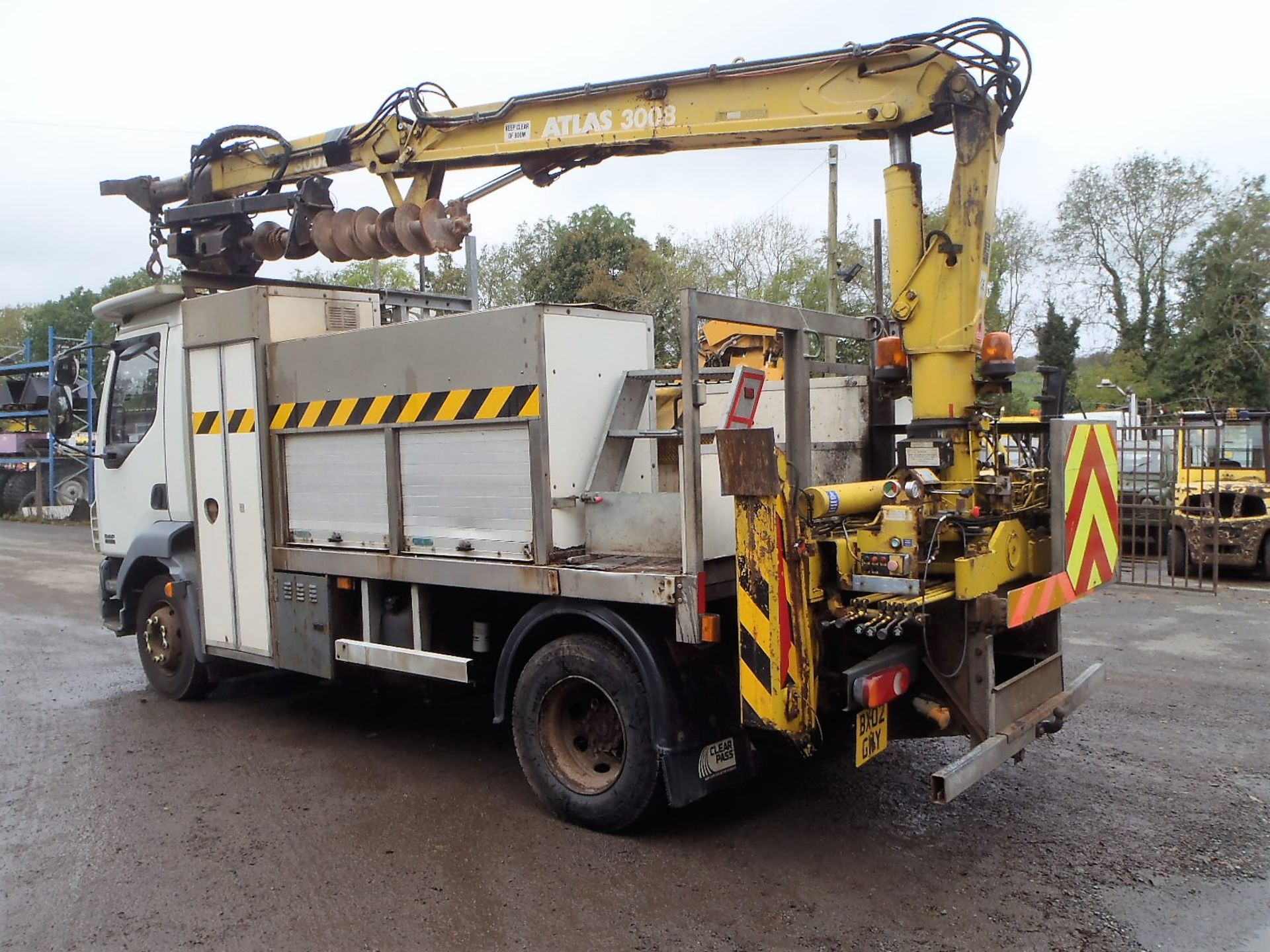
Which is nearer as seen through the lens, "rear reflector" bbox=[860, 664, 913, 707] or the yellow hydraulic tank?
"rear reflector" bbox=[860, 664, 913, 707]

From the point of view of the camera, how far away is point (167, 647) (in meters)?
7.09

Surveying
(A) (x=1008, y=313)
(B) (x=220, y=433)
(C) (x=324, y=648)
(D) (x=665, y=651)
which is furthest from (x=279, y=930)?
(A) (x=1008, y=313)

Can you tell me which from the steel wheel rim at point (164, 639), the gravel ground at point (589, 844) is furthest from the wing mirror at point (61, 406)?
the gravel ground at point (589, 844)

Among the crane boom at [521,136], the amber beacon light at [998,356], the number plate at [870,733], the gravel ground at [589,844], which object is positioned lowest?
the gravel ground at [589,844]

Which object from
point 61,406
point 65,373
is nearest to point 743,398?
point 65,373

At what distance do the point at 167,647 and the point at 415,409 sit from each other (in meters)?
3.20

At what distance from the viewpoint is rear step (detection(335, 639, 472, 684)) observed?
5.14 meters

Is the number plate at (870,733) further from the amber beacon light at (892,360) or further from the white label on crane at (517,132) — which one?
the white label on crane at (517,132)

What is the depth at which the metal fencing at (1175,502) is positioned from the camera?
1091 centimetres

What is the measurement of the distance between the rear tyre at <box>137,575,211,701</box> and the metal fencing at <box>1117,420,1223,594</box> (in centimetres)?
863

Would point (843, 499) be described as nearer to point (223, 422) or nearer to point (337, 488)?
point (337, 488)

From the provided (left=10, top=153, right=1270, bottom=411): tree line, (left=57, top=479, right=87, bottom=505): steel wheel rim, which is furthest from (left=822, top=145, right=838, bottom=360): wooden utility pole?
(left=57, top=479, right=87, bottom=505): steel wheel rim

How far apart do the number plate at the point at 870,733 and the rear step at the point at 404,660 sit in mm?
2016

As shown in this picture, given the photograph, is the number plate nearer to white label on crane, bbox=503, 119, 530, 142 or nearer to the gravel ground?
the gravel ground
